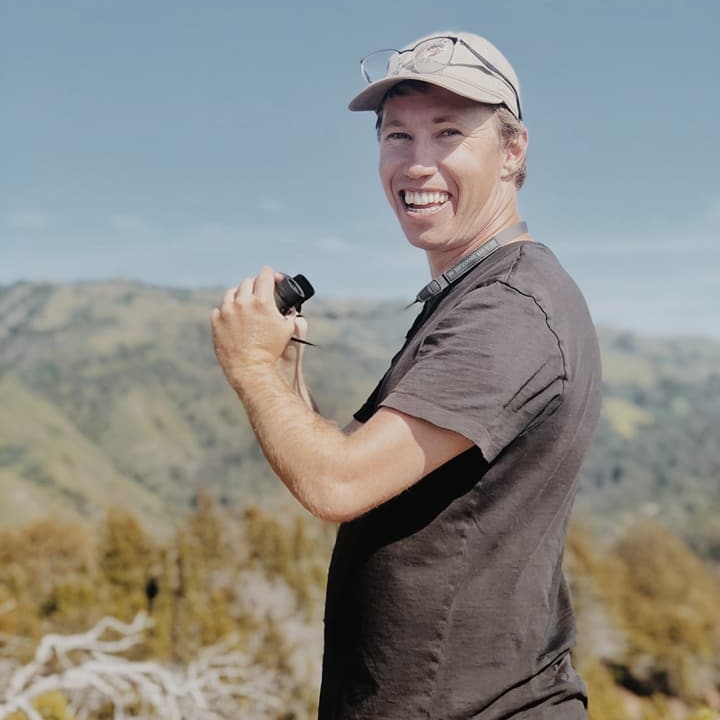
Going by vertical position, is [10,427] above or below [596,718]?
above

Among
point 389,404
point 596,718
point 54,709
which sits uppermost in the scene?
point 389,404

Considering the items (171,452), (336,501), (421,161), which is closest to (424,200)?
(421,161)

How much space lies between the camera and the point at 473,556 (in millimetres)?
1609

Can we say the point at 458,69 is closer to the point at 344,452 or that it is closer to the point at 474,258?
the point at 474,258

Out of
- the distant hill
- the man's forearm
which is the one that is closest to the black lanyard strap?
the man's forearm

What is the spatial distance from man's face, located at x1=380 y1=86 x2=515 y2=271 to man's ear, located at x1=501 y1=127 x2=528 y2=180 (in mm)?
15

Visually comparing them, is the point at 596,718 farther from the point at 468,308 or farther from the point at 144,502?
the point at 144,502

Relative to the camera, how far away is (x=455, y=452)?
59.7 inches

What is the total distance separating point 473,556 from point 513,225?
705 mm

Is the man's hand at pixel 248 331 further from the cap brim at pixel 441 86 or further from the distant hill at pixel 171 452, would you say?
the distant hill at pixel 171 452

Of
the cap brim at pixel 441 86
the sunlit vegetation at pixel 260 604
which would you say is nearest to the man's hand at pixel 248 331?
the cap brim at pixel 441 86

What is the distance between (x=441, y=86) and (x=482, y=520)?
85 cm

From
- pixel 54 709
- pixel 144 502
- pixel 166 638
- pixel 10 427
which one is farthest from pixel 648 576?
pixel 10 427

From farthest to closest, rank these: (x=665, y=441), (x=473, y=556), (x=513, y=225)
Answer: (x=665, y=441) < (x=513, y=225) < (x=473, y=556)
